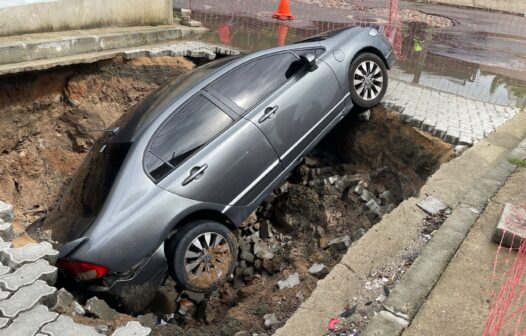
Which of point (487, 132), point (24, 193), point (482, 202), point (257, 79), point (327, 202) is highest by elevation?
point (257, 79)

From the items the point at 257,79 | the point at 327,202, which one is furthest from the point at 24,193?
the point at 327,202

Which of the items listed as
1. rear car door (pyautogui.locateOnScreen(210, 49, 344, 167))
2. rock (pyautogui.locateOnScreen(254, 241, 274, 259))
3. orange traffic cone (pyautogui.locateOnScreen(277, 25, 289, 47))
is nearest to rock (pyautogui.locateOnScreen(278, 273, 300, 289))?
rock (pyautogui.locateOnScreen(254, 241, 274, 259))

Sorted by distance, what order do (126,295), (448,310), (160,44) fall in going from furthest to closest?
1. (160,44)
2. (126,295)
3. (448,310)

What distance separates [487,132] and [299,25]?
6.20 m

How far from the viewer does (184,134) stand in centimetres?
417

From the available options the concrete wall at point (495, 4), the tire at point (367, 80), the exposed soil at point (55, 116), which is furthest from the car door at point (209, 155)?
the concrete wall at point (495, 4)

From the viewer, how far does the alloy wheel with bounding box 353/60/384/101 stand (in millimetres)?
5281

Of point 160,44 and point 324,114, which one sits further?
point 160,44

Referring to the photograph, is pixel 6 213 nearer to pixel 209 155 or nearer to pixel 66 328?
pixel 66 328

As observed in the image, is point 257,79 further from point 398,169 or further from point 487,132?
point 487,132

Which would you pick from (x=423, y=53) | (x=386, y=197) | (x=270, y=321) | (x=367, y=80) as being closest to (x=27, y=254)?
(x=270, y=321)

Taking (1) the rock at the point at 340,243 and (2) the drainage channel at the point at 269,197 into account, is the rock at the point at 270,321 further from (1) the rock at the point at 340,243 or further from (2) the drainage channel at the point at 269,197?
(1) the rock at the point at 340,243

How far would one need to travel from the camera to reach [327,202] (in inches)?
218

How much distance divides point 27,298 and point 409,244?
3.19 metres
